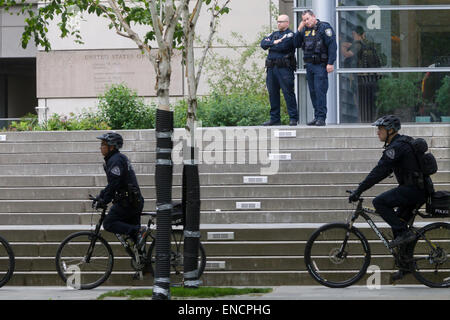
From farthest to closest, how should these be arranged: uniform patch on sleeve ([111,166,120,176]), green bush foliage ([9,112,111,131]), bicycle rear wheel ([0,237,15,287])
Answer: green bush foliage ([9,112,111,131])
bicycle rear wheel ([0,237,15,287])
uniform patch on sleeve ([111,166,120,176])

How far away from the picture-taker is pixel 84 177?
13.8 metres

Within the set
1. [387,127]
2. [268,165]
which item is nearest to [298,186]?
[268,165]

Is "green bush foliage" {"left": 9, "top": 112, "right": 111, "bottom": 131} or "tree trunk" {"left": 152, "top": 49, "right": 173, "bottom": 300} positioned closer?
"tree trunk" {"left": 152, "top": 49, "right": 173, "bottom": 300}

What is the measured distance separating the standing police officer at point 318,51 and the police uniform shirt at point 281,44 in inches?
5.8

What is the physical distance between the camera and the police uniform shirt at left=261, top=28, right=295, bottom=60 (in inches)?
595

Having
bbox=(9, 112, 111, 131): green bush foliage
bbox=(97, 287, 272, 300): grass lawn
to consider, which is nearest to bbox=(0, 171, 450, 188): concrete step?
bbox=(97, 287, 272, 300): grass lawn

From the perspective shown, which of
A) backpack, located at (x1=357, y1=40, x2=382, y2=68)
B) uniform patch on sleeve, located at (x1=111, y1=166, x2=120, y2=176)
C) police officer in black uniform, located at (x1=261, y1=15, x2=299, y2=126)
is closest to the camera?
uniform patch on sleeve, located at (x1=111, y1=166, x2=120, y2=176)

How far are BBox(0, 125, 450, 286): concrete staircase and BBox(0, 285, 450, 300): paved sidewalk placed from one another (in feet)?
1.80

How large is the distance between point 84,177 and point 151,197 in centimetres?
124

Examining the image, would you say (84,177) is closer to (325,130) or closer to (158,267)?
(325,130)

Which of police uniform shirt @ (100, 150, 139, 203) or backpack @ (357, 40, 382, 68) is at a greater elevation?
backpack @ (357, 40, 382, 68)
